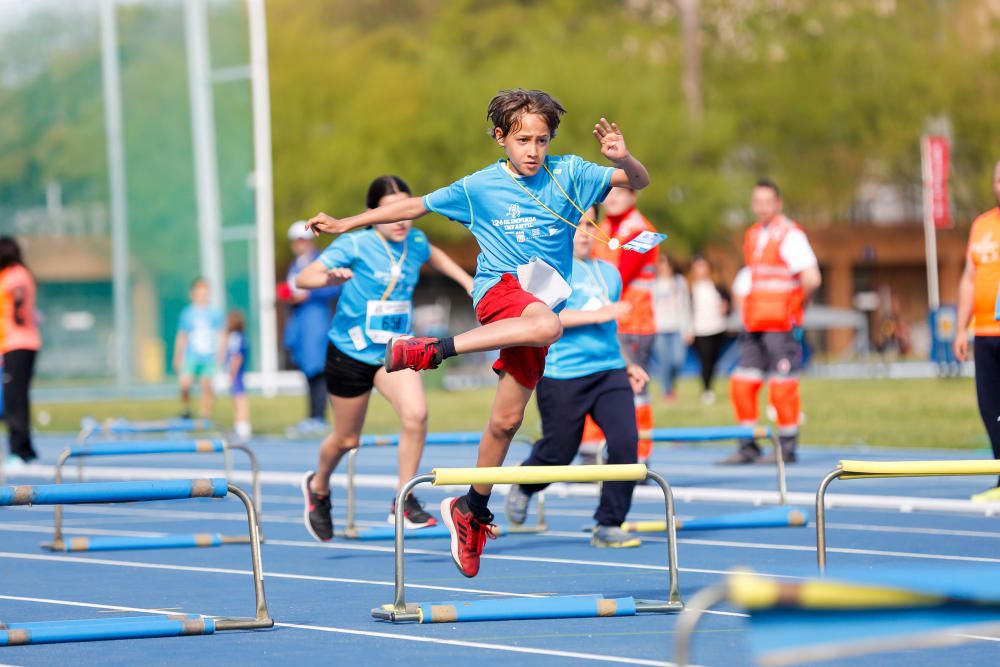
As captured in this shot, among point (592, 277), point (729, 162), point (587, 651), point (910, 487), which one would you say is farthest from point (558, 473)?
point (729, 162)

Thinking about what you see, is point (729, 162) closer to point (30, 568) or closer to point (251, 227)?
point (251, 227)

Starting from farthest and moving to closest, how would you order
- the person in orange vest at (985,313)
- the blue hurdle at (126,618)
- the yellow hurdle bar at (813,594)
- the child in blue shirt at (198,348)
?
the child in blue shirt at (198,348) < the person in orange vest at (985,313) < the blue hurdle at (126,618) < the yellow hurdle bar at (813,594)

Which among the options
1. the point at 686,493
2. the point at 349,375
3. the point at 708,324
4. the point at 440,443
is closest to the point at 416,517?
the point at 440,443

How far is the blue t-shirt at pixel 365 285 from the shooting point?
9750mm

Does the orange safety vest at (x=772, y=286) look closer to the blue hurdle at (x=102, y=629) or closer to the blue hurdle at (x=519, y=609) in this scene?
the blue hurdle at (x=519, y=609)

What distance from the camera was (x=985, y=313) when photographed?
10.9 m

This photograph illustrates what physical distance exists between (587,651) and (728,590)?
9.21 ft

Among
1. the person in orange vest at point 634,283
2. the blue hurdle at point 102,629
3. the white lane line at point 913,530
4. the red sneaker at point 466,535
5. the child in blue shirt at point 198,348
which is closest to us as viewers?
the blue hurdle at point 102,629

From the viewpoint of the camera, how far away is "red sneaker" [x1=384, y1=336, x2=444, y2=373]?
7.02 metres

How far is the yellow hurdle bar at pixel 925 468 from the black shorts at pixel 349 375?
3755 mm

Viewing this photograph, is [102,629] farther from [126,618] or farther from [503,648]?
[503,648]

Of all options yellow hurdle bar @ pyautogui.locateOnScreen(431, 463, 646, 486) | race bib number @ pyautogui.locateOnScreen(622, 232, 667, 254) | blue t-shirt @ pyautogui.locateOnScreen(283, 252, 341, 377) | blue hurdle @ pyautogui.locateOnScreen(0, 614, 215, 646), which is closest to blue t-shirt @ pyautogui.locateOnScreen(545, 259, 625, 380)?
race bib number @ pyautogui.locateOnScreen(622, 232, 667, 254)

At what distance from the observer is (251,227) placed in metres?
32.5

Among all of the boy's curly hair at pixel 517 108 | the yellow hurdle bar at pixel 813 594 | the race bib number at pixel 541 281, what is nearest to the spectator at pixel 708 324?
the race bib number at pixel 541 281
